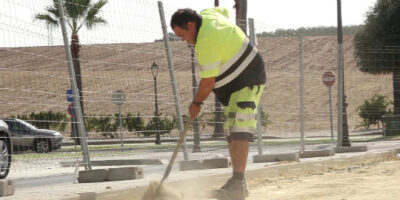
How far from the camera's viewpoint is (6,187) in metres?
7.70

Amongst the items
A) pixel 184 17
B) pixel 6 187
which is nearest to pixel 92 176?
pixel 6 187

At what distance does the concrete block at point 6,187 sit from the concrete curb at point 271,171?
68 centimetres

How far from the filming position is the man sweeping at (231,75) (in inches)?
297

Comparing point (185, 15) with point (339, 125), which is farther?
point (339, 125)

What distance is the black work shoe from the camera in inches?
300

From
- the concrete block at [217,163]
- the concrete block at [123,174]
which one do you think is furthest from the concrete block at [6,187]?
the concrete block at [217,163]

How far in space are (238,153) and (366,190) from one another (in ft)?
5.36

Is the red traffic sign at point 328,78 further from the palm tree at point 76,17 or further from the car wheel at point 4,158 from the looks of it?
the car wheel at point 4,158

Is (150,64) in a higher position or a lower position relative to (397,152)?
higher

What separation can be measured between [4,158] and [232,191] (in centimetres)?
361

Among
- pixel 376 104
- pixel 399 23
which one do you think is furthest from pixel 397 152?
pixel 376 104

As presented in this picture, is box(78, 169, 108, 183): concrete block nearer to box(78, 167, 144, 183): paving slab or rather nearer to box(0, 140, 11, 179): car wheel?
box(78, 167, 144, 183): paving slab

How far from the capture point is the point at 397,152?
16.7 m

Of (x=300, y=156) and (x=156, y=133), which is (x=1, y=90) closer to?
(x=156, y=133)
